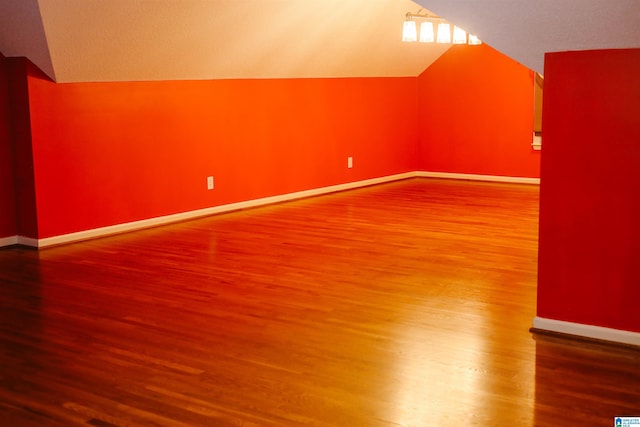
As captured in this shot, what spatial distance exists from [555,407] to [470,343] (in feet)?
2.67

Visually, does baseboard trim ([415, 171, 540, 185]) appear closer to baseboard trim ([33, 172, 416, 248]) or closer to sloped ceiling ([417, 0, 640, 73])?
baseboard trim ([33, 172, 416, 248])

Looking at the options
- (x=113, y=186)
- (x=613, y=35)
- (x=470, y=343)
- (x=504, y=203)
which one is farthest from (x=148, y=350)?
(x=504, y=203)

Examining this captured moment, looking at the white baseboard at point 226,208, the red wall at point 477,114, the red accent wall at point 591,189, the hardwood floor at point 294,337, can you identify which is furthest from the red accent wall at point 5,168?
the red wall at point 477,114

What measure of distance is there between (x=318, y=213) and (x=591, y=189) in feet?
13.0

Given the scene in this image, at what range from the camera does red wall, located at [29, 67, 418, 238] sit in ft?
20.4

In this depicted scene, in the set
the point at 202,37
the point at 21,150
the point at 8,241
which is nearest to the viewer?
the point at 21,150

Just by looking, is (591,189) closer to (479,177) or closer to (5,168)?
(5,168)

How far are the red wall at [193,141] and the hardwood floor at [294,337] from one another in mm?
477

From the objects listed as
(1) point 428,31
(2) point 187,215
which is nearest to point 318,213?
(2) point 187,215

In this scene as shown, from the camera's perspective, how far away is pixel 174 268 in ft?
17.9

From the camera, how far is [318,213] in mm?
7566

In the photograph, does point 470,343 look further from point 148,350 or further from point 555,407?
point 148,350

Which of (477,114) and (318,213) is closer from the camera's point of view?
(318,213)

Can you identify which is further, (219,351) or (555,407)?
(219,351)
